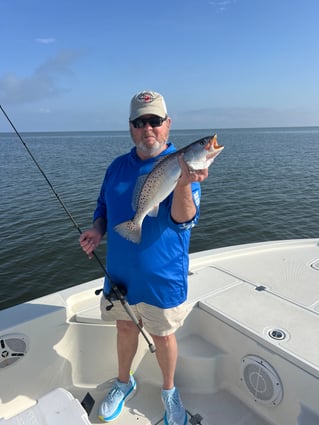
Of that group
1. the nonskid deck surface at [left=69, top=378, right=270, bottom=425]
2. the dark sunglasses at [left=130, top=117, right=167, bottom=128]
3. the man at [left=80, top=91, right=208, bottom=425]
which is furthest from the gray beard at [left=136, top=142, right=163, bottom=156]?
the nonskid deck surface at [left=69, top=378, right=270, bottom=425]

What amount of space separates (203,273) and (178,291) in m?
1.63

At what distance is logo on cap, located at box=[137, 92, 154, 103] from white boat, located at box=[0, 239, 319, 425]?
2072 mm

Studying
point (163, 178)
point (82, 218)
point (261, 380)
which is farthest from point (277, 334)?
point (82, 218)

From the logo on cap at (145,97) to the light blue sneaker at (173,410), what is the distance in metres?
2.53

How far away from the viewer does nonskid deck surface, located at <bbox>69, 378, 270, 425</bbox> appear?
113 inches

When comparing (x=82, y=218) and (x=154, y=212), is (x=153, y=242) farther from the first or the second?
(x=82, y=218)

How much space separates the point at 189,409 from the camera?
300cm

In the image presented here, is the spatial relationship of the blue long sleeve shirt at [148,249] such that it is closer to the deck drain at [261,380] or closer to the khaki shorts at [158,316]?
the khaki shorts at [158,316]

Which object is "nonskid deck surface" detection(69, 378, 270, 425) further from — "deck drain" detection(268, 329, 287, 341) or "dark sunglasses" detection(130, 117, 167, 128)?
"dark sunglasses" detection(130, 117, 167, 128)

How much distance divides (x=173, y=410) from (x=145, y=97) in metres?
2.70

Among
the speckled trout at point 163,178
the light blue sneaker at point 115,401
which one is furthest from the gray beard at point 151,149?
the light blue sneaker at point 115,401

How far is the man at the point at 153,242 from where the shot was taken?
2365 millimetres

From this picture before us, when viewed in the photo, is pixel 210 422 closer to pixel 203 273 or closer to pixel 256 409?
pixel 256 409

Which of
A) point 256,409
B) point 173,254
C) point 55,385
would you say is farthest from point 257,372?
point 55,385
